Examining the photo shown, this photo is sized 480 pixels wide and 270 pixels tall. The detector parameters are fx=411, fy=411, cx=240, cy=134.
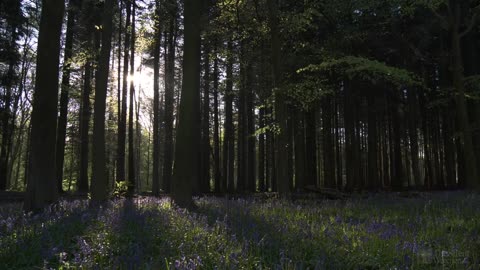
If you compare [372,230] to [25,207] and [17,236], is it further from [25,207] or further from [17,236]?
[25,207]

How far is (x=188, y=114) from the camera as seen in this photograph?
37.6ft

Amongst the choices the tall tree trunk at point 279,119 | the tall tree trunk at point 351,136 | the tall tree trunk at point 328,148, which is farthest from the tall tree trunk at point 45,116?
the tall tree trunk at point 328,148

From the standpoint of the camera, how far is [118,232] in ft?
19.2

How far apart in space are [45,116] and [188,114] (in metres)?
3.74

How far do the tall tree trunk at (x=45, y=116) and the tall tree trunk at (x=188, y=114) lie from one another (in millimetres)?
3235

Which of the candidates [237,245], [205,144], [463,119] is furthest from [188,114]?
[205,144]

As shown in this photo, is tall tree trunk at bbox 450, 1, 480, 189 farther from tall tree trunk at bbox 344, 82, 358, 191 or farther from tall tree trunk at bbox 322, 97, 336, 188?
tall tree trunk at bbox 322, 97, 336, 188

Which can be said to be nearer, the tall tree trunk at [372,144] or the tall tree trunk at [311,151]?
the tall tree trunk at [311,151]

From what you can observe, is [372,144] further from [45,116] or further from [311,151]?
[45,116]

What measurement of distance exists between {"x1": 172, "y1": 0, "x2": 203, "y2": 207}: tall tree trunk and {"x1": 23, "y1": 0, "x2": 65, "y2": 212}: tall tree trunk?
10.6ft

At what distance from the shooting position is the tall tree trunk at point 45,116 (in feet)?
33.9

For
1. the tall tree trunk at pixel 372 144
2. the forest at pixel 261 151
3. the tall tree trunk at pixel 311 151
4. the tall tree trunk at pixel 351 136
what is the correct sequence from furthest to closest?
the tall tree trunk at pixel 372 144 → the tall tree trunk at pixel 311 151 → the tall tree trunk at pixel 351 136 → the forest at pixel 261 151

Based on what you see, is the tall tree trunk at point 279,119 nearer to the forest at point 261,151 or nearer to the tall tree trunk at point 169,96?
the forest at point 261,151

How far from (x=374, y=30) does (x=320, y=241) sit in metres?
20.6
